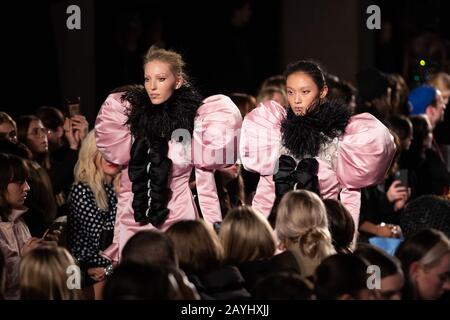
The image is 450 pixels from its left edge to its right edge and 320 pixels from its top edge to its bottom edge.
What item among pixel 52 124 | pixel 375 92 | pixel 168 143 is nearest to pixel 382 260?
pixel 168 143

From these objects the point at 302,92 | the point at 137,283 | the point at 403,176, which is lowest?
the point at 403,176

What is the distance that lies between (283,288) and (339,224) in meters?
1.01

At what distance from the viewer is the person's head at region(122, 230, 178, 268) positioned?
3807 mm

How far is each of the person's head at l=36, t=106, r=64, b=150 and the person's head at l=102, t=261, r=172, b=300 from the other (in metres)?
3.08

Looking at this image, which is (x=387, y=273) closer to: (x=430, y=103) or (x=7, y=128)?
(x=7, y=128)

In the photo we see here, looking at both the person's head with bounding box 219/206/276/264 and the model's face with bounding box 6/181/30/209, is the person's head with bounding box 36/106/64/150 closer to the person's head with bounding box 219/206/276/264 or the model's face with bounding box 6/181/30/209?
the model's face with bounding box 6/181/30/209

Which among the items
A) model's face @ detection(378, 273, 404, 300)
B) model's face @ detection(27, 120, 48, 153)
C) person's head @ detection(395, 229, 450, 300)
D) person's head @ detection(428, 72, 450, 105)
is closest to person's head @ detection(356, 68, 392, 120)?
person's head @ detection(428, 72, 450, 105)

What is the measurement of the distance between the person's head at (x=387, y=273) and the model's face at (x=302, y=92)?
110 centimetres

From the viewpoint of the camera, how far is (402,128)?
637 centimetres

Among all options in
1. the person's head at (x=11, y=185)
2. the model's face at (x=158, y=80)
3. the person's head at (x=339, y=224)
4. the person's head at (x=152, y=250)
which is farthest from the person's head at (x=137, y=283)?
the person's head at (x=11, y=185)

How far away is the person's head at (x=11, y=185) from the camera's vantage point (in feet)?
16.5
